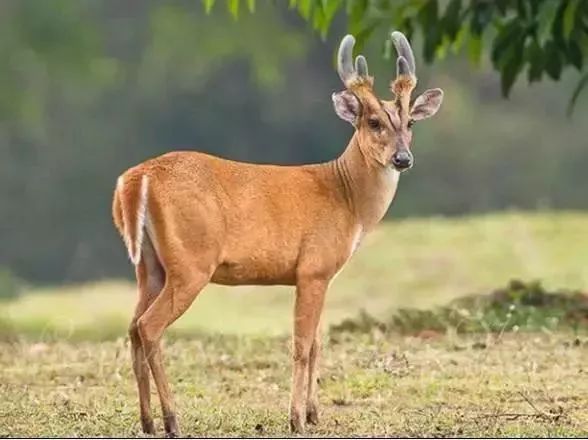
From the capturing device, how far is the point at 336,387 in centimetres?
923

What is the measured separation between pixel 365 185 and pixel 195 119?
23824mm

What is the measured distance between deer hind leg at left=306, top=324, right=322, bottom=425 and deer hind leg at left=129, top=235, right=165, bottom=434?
65cm

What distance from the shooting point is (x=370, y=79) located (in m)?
8.14

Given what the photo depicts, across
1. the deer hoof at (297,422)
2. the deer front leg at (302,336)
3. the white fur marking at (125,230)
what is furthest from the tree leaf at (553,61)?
the white fur marking at (125,230)

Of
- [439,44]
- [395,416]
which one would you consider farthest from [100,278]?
[395,416]

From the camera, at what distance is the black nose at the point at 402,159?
7.84 metres

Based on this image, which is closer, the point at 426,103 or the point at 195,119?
the point at 426,103

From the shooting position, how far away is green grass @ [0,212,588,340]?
1645cm

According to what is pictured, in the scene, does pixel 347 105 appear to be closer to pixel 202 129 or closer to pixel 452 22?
pixel 452 22

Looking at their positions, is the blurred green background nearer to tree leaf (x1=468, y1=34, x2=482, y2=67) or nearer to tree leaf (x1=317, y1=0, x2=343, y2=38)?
tree leaf (x1=468, y1=34, x2=482, y2=67)

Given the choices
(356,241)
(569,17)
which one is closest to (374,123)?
(356,241)

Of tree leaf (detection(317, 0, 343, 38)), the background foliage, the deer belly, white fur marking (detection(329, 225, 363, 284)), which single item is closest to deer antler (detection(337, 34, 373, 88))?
white fur marking (detection(329, 225, 363, 284))

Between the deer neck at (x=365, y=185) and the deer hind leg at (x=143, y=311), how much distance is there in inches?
32.5

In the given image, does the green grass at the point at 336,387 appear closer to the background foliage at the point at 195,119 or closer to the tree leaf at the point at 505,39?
the tree leaf at the point at 505,39
